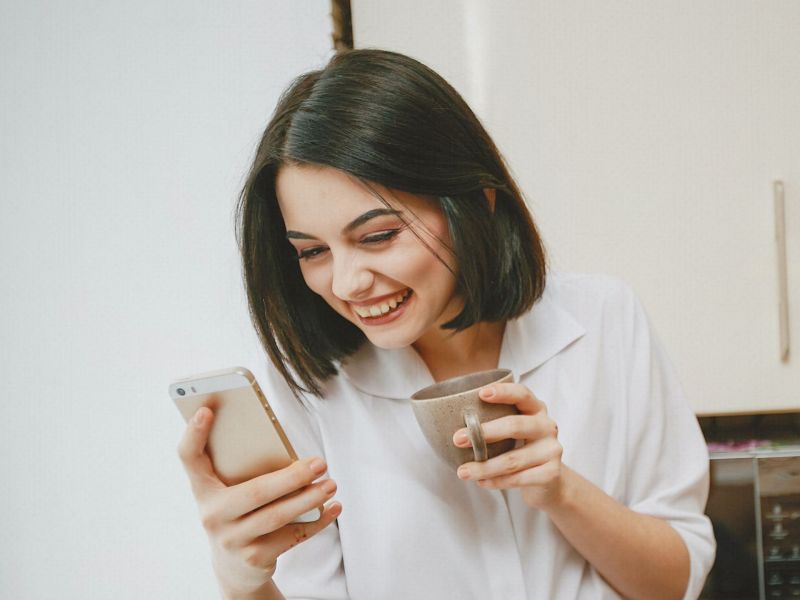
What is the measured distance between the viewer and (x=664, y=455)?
0.86 metres

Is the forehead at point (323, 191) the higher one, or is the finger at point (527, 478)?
the forehead at point (323, 191)

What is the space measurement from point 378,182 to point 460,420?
9.9 inches

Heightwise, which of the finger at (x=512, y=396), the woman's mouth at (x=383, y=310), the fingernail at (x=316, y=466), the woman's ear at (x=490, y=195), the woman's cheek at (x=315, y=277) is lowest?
the fingernail at (x=316, y=466)

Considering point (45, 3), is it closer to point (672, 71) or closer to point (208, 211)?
point (208, 211)

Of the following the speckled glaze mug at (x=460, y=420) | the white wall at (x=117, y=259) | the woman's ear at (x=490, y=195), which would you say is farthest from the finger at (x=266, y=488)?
the white wall at (x=117, y=259)

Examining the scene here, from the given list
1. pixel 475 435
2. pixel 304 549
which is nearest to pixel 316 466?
pixel 475 435

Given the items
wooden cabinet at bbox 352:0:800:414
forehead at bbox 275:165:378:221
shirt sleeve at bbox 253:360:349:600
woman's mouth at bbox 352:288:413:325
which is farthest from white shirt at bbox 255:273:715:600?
wooden cabinet at bbox 352:0:800:414

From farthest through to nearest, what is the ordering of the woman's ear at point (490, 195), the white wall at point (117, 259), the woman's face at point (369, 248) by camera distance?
the white wall at point (117, 259) → the woman's ear at point (490, 195) → the woman's face at point (369, 248)

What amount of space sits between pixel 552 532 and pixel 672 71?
0.84 metres

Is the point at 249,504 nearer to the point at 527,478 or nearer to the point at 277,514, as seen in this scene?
the point at 277,514

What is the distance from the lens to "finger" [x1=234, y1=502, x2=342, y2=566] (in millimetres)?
668

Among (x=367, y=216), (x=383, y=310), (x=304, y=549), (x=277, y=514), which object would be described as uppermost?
(x=367, y=216)

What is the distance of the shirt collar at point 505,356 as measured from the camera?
2.86ft

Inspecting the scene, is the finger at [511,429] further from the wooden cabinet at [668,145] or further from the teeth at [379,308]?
the wooden cabinet at [668,145]
